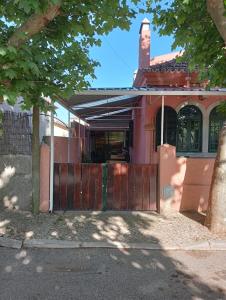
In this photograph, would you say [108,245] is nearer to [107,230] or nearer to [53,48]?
[107,230]

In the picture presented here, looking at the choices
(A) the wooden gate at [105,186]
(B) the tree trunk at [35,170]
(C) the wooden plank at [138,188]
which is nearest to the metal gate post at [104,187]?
(A) the wooden gate at [105,186]

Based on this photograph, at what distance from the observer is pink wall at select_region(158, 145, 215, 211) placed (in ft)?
28.1

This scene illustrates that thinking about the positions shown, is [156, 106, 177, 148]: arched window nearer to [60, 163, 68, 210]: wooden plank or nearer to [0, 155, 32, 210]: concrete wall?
[60, 163, 68, 210]: wooden plank

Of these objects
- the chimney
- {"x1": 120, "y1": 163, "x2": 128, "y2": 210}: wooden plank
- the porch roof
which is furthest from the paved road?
the chimney

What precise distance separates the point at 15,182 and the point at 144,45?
305 inches

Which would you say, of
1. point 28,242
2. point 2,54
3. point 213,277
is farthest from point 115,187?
point 2,54

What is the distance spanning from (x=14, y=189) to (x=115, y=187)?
2361 millimetres

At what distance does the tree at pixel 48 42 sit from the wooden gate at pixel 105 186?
2545 mm

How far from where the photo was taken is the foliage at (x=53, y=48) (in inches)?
177

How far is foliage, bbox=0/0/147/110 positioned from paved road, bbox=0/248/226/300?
94.3 inches

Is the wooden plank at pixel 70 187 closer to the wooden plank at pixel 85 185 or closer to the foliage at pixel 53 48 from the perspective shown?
the wooden plank at pixel 85 185

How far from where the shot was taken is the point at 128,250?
6199 millimetres

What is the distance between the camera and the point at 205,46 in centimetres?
671

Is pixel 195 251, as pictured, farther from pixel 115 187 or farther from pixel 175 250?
pixel 115 187
